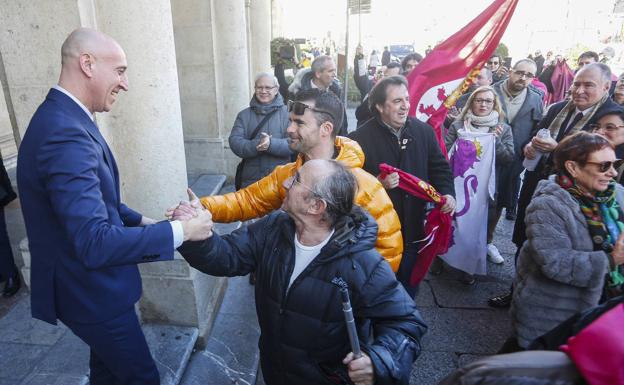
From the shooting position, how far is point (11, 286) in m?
3.77

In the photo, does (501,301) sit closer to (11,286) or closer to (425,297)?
(425,297)

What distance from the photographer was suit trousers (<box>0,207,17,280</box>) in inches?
143

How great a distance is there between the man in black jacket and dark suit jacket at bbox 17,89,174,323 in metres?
0.32

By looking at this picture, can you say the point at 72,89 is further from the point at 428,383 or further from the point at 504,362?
the point at 428,383

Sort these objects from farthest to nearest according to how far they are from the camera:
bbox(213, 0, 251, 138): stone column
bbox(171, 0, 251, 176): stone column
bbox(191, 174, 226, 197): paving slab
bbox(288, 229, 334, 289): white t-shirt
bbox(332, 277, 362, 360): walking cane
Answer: bbox(213, 0, 251, 138): stone column < bbox(171, 0, 251, 176): stone column < bbox(191, 174, 226, 197): paving slab < bbox(288, 229, 334, 289): white t-shirt < bbox(332, 277, 362, 360): walking cane

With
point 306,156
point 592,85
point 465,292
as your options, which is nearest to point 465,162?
point 592,85

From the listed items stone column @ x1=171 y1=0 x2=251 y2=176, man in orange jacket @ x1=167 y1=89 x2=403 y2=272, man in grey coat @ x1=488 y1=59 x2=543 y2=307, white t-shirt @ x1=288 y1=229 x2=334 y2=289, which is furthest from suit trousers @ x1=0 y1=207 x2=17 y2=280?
man in grey coat @ x1=488 y1=59 x2=543 y2=307

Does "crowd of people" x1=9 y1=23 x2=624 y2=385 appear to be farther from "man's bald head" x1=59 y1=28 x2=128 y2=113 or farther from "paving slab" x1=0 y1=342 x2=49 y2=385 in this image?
Result: "paving slab" x1=0 y1=342 x2=49 y2=385

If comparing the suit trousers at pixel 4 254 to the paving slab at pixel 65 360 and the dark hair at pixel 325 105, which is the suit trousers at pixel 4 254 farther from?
the dark hair at pixel 325 105

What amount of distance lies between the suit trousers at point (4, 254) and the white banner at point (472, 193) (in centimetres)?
420

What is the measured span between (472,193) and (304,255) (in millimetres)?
3023

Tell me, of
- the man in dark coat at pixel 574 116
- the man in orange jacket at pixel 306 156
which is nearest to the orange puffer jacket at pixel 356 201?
the man in orange jacket at pixel 306 156

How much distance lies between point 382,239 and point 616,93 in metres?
4.45

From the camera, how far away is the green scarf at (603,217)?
2445 mm
